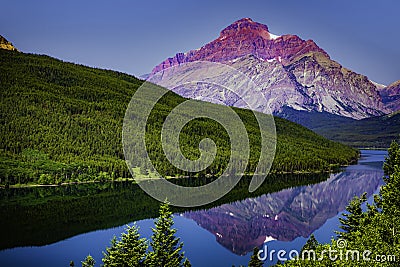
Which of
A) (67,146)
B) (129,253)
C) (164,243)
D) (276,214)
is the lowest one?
(276,214)

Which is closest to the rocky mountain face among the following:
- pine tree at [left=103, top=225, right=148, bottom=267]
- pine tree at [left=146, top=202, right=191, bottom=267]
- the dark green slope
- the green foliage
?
the green foliage

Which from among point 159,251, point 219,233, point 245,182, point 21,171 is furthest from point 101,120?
point 159,251

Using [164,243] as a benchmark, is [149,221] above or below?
below

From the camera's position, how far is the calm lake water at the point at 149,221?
194ft

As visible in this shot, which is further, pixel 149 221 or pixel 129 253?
pixel 149 221

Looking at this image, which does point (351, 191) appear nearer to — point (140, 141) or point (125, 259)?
point (140, 141)

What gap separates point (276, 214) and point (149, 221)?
101 feet

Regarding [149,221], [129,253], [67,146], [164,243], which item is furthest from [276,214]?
[67,146]

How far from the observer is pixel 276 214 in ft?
299

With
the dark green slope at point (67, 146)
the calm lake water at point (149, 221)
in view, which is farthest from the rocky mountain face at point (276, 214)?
the dark green slope at point (67, 146)

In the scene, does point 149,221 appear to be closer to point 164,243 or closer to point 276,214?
point 276,214

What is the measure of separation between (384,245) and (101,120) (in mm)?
177121

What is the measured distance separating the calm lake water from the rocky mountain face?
165 millimetres

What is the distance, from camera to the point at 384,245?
74.5 feet
